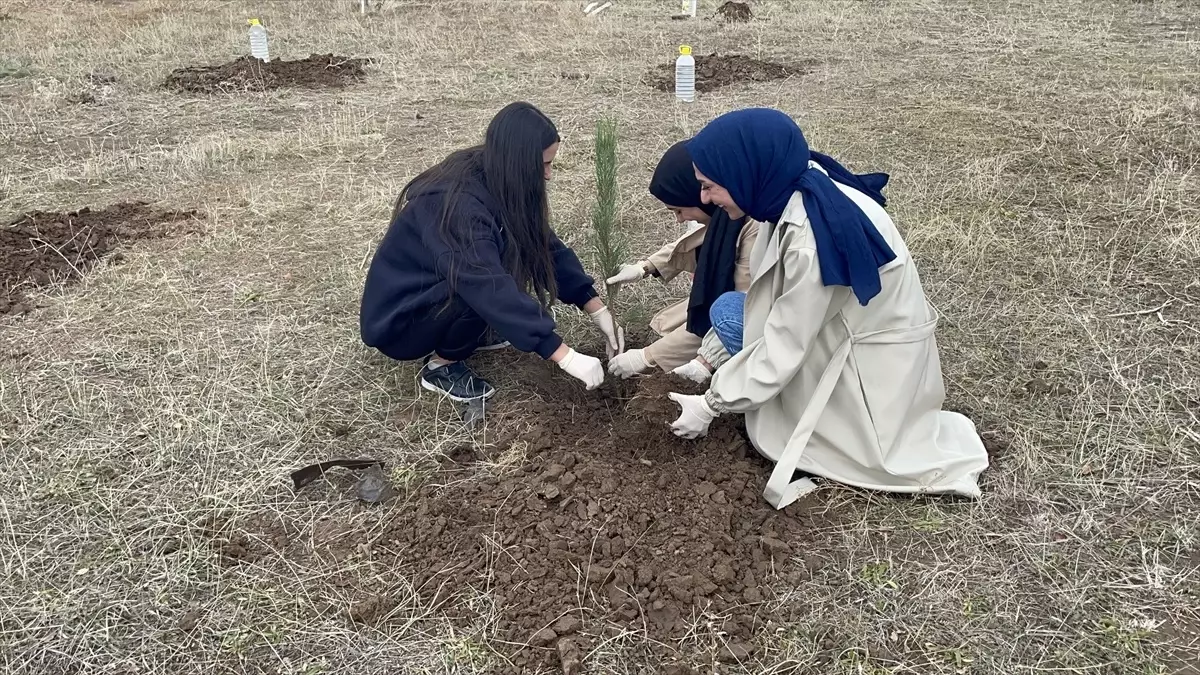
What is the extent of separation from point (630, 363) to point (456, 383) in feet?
2.15

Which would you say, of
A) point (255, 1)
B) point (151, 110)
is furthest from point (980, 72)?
point (255, 1)

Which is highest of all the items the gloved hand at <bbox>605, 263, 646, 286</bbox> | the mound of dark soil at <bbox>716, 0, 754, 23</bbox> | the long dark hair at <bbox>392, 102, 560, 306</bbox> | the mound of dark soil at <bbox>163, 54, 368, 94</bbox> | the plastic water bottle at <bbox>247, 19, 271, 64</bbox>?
the mound of dark soil at <bbox>716, 0, 754, 23</bbox>

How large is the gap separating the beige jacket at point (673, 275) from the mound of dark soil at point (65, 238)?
9.39 feet

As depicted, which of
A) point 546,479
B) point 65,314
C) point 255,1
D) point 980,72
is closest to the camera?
point 546,479

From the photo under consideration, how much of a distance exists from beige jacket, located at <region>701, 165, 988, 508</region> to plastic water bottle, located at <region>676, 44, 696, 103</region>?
4724mm

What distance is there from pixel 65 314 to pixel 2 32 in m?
9.65

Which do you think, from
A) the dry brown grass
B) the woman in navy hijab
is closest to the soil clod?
the dry brown grass

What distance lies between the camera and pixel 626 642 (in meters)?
2.02

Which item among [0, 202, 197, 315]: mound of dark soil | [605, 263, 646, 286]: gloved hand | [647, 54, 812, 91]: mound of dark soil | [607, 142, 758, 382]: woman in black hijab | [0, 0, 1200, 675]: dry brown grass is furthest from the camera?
[647, 54, 812, 91]: mound of dark soil

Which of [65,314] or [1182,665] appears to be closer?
[1182,665]

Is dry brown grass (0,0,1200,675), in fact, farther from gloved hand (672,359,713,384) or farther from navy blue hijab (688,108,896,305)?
navy blue hijab (688,108,896,305)

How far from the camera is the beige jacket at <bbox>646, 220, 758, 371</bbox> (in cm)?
279

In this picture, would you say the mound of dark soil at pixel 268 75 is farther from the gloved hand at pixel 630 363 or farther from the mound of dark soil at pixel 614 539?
the mound of dark soil at pixel 614 539

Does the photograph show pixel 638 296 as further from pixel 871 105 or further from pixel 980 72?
pixel 980 72
